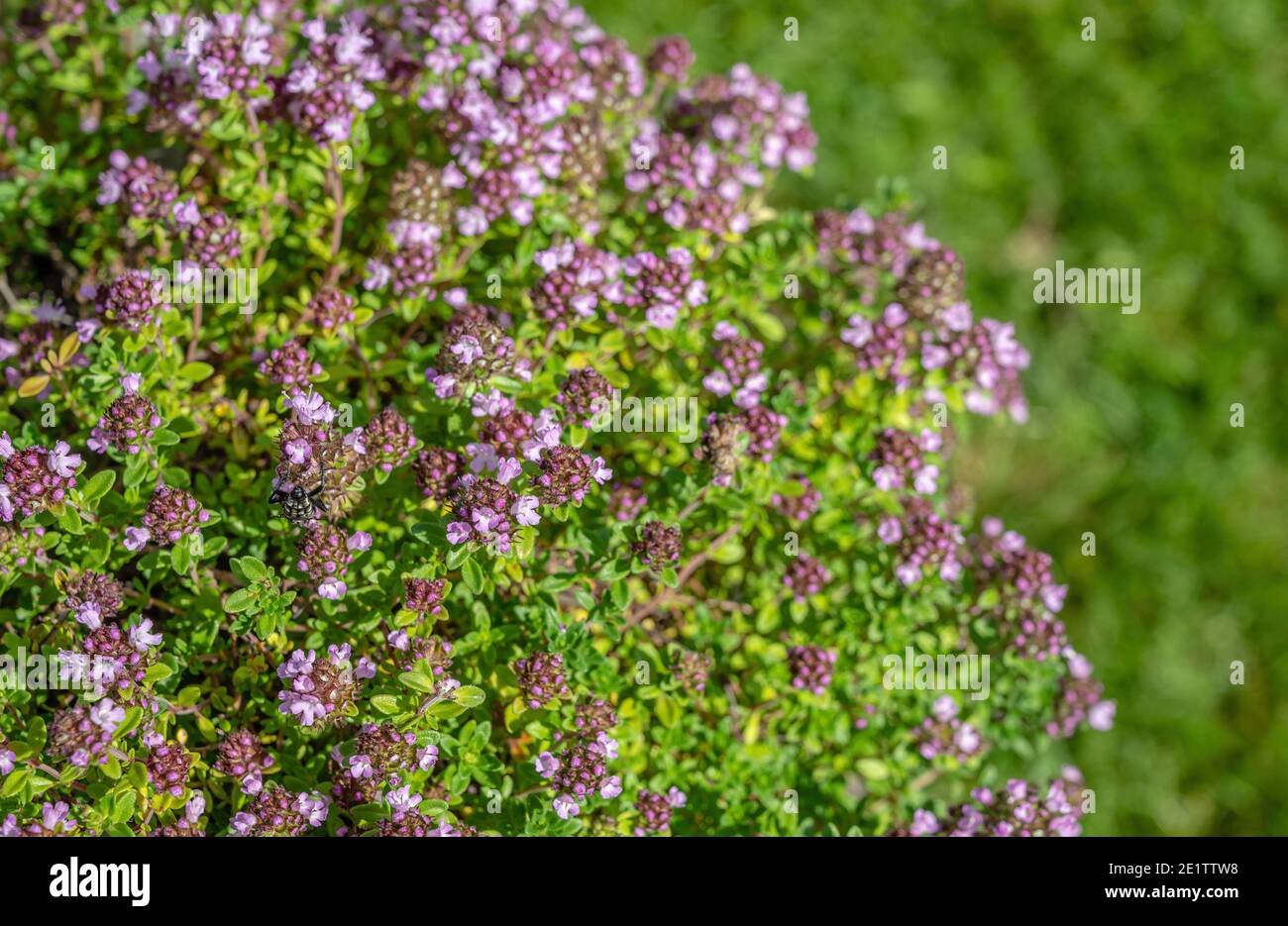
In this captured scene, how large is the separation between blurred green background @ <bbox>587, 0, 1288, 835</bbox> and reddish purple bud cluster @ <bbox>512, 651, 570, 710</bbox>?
2852mm

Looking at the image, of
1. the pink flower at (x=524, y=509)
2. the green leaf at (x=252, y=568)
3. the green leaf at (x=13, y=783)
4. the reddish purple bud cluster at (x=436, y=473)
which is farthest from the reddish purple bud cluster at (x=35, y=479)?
the pink flower at (x=524, y=509)

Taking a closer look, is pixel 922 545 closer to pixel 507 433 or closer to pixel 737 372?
pixel 737 372

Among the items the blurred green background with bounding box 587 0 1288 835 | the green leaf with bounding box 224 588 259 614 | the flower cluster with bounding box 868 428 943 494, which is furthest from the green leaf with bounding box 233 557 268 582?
the blurred green background with bounding box 587 0 1288 835

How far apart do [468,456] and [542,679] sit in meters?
0.54

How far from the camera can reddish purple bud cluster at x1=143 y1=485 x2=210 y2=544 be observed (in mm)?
2461

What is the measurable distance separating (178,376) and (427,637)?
3.02 ft

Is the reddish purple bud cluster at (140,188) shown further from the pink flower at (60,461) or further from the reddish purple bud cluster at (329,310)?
the pink flower at (60,461)

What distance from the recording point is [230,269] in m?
2.89

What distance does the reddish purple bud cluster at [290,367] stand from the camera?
268 centimetres

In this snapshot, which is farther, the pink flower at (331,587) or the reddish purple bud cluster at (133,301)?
the reddish purple bud cluster at (133,301)

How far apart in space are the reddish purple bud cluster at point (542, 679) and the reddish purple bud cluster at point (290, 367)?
860 mm

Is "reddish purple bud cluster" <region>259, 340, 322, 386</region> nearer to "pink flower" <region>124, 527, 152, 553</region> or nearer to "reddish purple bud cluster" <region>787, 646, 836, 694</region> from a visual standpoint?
"pink flower" <region>124, 527, 152, 553</region>

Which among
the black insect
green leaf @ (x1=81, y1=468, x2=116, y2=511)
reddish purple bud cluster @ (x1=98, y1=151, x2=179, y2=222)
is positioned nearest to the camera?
the black insect
